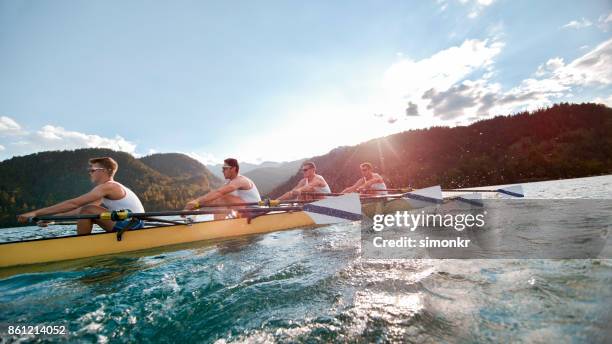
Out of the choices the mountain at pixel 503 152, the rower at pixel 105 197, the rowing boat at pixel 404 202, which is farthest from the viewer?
the mountain at pixel 503 152

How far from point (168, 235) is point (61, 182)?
133573 mm

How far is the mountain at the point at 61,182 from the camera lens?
91625mm

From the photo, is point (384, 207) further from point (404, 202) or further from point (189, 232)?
point (189, 232)

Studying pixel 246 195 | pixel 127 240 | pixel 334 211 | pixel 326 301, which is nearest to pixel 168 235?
pixel 127 240

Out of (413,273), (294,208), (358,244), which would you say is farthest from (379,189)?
(413,273)

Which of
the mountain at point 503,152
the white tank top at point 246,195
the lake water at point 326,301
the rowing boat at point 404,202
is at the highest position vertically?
the mountain at point 503,152

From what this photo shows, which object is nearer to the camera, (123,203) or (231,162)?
(123,203)

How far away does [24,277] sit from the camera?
220 inches

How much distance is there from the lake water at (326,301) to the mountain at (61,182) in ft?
304

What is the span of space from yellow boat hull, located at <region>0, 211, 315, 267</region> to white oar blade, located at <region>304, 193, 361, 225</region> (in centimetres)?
113

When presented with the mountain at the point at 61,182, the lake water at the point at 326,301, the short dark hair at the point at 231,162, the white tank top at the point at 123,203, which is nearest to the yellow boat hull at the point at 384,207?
the short dark hair at the point at 231,162

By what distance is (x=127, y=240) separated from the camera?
717 centimetres

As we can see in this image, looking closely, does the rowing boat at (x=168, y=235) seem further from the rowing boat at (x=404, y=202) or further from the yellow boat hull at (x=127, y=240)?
the rowing boat at (x=404, y=202)

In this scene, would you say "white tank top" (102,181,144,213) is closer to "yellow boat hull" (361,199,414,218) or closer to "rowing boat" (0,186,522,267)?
"rowing boat" (0,186,522,267)
